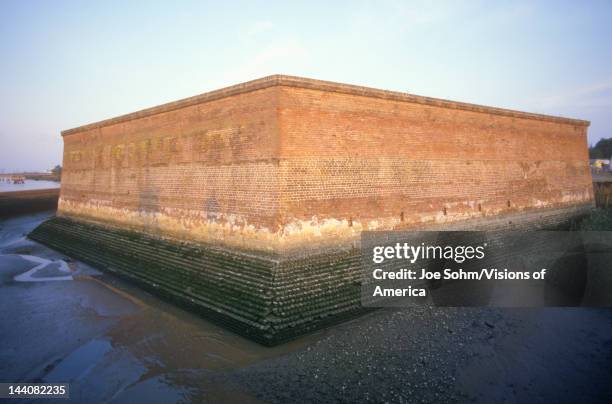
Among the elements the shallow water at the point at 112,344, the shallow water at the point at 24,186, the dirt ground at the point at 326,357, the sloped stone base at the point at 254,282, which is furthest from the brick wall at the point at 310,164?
the shallow water at the point at 24,186

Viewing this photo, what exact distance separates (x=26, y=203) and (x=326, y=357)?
33.8 m

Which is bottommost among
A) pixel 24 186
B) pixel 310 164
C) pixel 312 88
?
pixel 310 164

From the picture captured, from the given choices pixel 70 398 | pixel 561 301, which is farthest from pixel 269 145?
pixel 561 301

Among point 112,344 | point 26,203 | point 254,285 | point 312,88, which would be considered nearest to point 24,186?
point 26,203

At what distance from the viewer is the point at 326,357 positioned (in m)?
5.46

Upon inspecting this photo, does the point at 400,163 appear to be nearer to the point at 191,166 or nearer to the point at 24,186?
the point at 191,166

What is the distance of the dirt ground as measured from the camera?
4.72 metres

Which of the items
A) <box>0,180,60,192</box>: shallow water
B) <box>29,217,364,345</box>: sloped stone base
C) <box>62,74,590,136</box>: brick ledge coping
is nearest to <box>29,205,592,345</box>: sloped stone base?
<box>29,217,364,345</box>: sloped stone base

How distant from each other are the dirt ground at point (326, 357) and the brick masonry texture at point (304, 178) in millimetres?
711

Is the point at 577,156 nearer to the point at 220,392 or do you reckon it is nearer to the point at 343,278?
the point at 343,278

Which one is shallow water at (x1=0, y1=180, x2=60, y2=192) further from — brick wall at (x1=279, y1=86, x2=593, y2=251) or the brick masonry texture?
brick wall at (x1=279, y1=86, x2=593, y2=251)

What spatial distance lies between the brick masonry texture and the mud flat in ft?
58.4

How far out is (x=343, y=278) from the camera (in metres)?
7.61

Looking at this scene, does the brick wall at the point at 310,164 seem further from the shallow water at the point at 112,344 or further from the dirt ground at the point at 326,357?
the dirt ground at the point at 326,357
